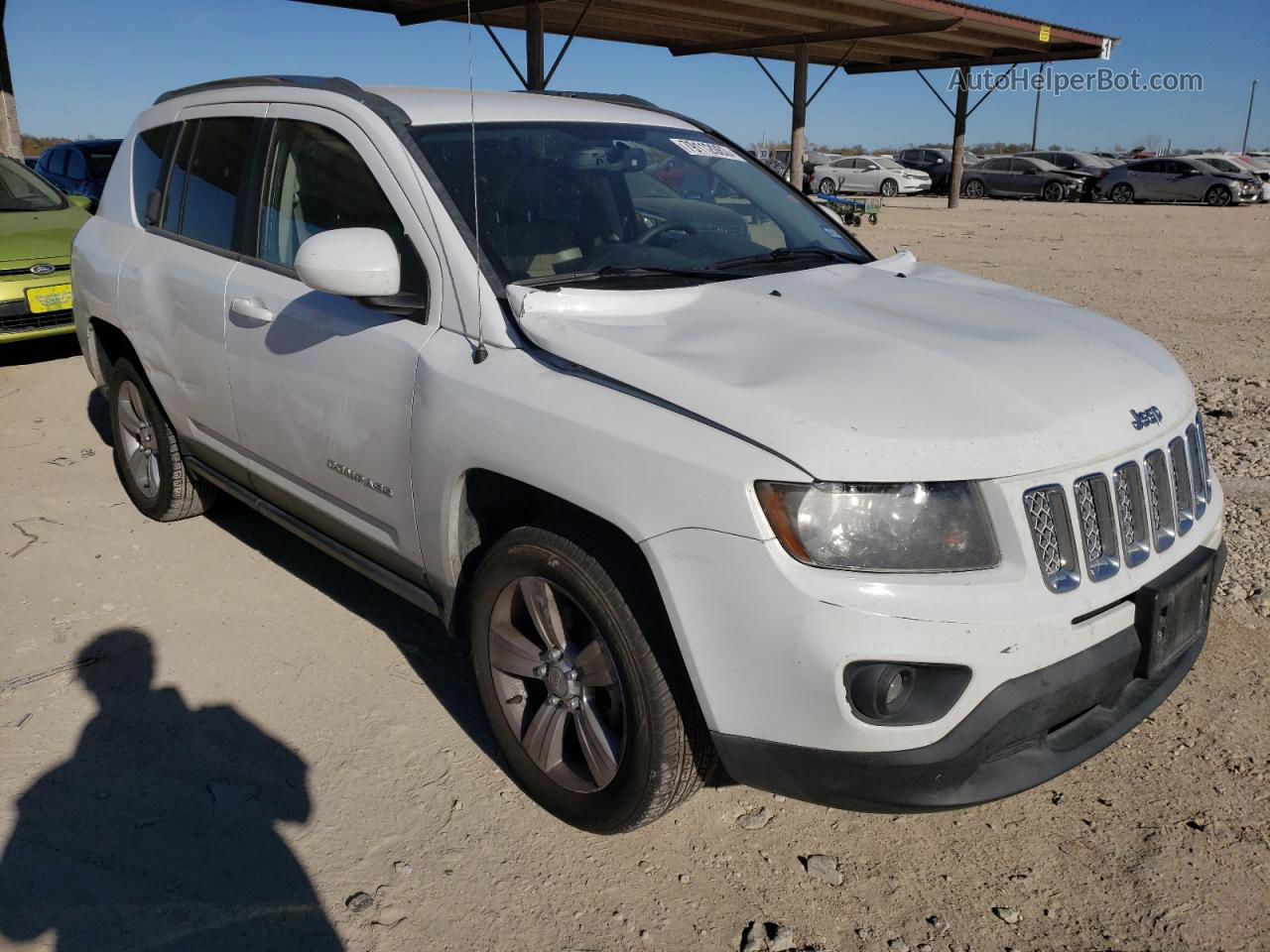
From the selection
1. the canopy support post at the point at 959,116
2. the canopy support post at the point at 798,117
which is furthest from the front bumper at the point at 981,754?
the canopy support post at the point at 959,116

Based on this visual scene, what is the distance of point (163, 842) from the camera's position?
275 centimetres

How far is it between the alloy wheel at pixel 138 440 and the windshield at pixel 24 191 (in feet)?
16.1

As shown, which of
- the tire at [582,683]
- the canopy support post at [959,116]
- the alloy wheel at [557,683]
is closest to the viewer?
the tire at [582,683]

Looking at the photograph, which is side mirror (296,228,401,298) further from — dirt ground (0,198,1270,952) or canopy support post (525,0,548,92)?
canopy support post (525,0,548,92)

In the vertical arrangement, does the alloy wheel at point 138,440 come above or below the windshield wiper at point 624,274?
below

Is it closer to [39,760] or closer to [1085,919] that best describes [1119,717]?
[1085,919]

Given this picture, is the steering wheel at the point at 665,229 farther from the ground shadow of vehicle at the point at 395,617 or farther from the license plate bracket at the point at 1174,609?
the license plate bracket at the point at 1174,609

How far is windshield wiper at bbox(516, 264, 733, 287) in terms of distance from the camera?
2.88 m

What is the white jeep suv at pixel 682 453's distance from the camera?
2127 mm

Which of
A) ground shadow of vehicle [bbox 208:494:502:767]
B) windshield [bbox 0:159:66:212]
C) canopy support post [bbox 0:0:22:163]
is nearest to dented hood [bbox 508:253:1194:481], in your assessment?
ground shadow of vehicle [bbox 208:494:502:767]

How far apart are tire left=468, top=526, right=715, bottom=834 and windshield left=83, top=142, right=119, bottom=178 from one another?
11.7 metres

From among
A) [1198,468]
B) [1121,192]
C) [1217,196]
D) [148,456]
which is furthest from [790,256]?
[1121,192]

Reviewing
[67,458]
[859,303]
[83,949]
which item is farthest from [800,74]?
[83,949]

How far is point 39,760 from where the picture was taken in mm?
3098
